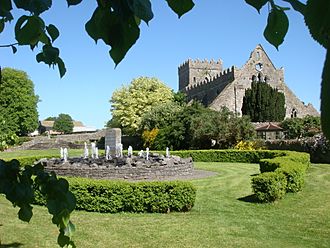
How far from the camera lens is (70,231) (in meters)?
2.35

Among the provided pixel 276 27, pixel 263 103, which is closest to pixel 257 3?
pixel 276 27

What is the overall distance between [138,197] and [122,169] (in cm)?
615

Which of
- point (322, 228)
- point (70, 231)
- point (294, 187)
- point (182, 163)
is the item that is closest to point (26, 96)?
point (182, 163)

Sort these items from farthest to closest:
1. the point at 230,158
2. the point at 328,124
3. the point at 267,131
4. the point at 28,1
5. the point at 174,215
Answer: the point at 267,131 → the point at 230,158 → the point at 174,215 → the point at 28,1 → the point at 328,124

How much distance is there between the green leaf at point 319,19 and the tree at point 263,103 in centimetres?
4963

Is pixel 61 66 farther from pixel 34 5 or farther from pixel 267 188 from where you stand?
pixel 267 188

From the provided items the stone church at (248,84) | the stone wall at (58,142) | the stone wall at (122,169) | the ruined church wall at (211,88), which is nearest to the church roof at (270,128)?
the stone church at (248,84)

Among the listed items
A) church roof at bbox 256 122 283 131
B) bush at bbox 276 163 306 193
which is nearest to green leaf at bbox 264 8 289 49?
bush at bbox 276 163 306 193

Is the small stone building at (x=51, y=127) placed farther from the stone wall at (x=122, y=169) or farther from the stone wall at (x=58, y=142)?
the stone wall at (x=122, y=169)

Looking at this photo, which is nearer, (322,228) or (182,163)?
(322,228)

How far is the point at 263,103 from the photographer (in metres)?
49.2

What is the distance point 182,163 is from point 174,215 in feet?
29.7

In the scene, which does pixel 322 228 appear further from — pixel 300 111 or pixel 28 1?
pixel 300 111

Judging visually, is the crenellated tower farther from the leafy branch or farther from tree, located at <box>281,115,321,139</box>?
the leafy branch
